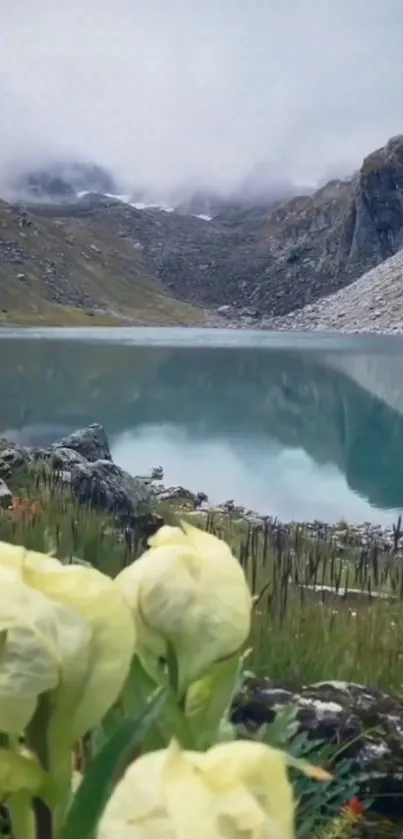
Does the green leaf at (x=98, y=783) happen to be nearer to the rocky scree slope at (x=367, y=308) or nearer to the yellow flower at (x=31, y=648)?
the yellow flower at (x=31, y=648)

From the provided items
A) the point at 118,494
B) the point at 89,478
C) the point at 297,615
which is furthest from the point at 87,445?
the point at 297,615

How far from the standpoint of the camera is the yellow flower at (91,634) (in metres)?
0.72

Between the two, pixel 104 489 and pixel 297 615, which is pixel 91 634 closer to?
pixel 297 615

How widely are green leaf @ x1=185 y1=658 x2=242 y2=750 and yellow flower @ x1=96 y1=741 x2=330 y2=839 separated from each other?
229 mm

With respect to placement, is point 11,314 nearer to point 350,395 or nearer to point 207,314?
point 207,314

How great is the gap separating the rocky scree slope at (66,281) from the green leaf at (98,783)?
130 m

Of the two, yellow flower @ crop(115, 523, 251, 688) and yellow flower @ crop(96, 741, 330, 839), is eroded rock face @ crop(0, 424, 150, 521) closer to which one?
yellow flower @ crop(115, 523, 251, 688)

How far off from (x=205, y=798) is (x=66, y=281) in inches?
6486

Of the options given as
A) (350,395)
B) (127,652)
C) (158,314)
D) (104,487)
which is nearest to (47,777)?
(127,652)

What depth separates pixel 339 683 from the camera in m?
2.69

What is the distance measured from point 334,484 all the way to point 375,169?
497 ft

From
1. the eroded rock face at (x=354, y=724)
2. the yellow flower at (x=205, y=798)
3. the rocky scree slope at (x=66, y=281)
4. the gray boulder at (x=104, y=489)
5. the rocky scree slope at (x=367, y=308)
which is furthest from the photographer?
the rocky scree slope at (x=66, y=281)

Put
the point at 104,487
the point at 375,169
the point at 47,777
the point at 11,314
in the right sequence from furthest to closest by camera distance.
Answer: the point at 375,169 → the point at 11,314 → the point at 104,487 → the point at 47,777

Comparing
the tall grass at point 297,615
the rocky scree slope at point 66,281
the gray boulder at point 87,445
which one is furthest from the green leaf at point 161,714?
the rocky scree slope at point 66,281
